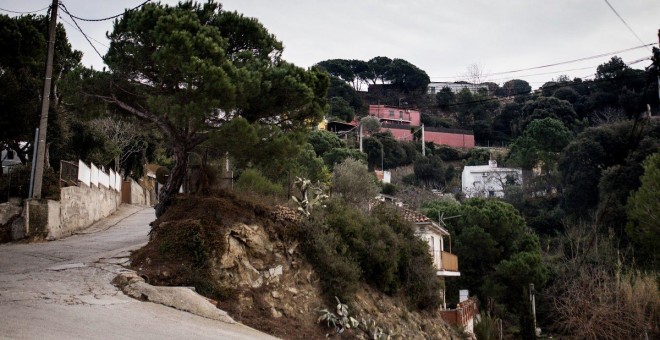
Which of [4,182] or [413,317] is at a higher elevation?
[4,182]

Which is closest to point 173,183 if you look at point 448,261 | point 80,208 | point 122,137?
point 80,208

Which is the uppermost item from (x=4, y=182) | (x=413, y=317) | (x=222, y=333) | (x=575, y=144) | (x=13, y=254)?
(x=575, y=144)

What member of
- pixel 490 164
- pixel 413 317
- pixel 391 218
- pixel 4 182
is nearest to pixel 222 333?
pixel 413 317

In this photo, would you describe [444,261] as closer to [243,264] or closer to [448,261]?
[448,261]

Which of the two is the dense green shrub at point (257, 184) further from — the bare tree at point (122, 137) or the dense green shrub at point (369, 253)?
the bare tree at point (122, 137)

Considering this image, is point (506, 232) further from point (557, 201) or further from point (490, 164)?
point (490, 164)

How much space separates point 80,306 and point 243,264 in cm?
431

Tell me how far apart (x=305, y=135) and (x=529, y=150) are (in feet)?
164

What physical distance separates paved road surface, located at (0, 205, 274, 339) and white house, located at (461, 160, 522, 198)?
50.8 m

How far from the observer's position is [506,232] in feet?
129

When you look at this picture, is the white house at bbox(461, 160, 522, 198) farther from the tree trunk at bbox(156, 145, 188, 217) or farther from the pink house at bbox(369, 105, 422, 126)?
the tree trunk at bbox(156, 145, 188, 217)

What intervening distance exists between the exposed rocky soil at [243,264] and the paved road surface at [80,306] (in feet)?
3.48

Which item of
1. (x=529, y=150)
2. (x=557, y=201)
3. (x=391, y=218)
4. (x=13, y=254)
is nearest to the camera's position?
(x=13, y=254)

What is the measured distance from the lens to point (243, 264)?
1474cm
